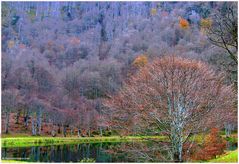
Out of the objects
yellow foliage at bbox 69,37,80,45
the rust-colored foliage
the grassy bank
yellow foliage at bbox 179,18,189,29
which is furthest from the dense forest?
the grassy bank

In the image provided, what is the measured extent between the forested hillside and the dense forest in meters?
0.22

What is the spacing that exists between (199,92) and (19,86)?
5374cm

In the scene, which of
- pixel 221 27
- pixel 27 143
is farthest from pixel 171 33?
pixel 221 27

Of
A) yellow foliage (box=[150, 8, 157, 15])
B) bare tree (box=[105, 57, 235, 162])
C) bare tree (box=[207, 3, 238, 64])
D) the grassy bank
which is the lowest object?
the grassy bank

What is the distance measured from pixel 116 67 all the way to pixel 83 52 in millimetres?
32941

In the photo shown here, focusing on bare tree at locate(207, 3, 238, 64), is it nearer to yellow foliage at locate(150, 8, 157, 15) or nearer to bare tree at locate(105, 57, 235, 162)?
bare tree at locate(105, 57, 235, 162)

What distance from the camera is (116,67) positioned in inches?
3420

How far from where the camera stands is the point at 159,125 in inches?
720

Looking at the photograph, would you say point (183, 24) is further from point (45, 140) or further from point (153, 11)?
point (45, 140)

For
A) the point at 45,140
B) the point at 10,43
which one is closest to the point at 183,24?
the point at 10,43

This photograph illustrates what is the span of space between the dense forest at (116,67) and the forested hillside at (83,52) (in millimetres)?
224

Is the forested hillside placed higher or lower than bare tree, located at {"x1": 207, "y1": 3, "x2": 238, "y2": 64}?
higher

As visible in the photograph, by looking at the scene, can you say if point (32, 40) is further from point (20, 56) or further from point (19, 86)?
point (19, 86)

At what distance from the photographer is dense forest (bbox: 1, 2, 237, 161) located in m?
18.5
